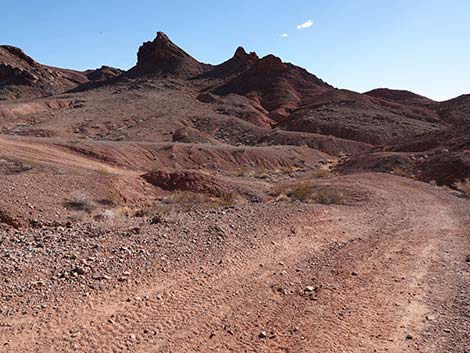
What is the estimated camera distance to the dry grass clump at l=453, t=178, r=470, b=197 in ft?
75.9

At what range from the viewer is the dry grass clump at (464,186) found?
2313 centimetres

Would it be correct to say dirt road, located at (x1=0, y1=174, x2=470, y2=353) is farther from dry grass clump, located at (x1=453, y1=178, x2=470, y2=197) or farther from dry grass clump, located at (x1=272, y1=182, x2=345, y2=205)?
dry grass clump, located at (x1=453, y1=178, x2=470, y2=197)

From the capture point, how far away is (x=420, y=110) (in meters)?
72.7

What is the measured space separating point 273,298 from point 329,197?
11201mm

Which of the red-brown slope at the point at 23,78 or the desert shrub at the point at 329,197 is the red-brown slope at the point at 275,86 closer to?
the red-brown slope at the point at 23,78

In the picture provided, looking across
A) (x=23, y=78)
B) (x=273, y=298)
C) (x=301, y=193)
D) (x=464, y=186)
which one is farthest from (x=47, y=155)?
(x=23, y=78)

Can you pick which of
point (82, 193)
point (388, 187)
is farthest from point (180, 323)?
point (388, 187)

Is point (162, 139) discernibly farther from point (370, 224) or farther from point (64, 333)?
point (64, 333)

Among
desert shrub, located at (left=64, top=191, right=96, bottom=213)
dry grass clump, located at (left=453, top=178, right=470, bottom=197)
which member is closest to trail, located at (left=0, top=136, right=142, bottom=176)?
desert shrub, located at (left=64, top=191, right=96, bottom=213)

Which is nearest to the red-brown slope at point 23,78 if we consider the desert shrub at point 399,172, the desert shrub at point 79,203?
the desert shrub at point 399,172

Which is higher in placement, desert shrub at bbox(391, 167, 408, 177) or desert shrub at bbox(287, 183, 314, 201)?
desert shrub at bbox(391, 167, 408, 177)

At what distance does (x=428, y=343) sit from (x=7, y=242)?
726cm

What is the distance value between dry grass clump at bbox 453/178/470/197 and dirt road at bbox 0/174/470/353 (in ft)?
38.5

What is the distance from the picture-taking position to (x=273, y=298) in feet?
24.6
